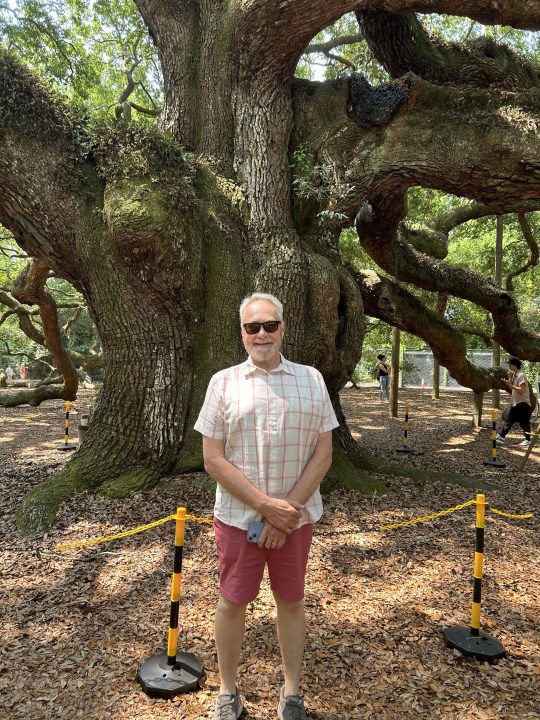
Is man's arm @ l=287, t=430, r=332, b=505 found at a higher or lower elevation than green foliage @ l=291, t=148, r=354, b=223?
lower

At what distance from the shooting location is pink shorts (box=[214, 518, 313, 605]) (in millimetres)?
2346

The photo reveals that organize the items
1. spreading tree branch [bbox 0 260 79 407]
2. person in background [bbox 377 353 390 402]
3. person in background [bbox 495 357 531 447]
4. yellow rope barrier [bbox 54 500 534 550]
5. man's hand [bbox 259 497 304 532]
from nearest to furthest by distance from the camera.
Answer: man's hand [bbox 259 497 304 532] → yellow rope barrier [bbox 54 500 534 550] → spreading tree branch [bbox 0 260 79 407] → person in background [bbox 495 357 531 447] → person in background [bbox 377 353 390 402]

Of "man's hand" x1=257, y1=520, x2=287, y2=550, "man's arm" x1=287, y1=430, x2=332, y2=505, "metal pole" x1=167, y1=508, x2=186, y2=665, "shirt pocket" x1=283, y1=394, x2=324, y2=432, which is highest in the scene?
"shirt pocket" x1=283, y1=394, x2=324, y2=432

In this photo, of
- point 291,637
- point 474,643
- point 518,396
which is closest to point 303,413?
point 291,637

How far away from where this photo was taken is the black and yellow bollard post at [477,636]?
2961 millimetres

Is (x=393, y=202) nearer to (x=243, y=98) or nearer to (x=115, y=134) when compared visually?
(x=243, y=98)

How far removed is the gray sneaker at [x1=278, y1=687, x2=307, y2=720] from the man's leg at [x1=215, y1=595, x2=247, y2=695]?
9.7 inches

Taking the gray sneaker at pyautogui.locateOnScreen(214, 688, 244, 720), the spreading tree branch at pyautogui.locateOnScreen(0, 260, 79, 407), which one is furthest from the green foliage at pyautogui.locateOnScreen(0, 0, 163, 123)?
the gray sneaker at pyautogui.locateOnScreen(214, 688, 244, 720)

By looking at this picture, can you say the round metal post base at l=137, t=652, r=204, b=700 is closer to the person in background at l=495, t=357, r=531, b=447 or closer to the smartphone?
the smartphone

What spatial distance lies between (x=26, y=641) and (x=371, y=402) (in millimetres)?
16351

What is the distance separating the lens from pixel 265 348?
2445mm

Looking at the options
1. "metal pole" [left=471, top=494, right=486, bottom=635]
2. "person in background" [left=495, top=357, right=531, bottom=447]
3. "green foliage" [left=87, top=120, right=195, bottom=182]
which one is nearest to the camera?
"metal pole" [left=471, top=494, right=486, bottom=635]

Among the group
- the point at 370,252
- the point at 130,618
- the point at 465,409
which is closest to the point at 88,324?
the point at 465,409

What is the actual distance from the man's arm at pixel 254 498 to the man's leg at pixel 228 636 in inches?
18.6
